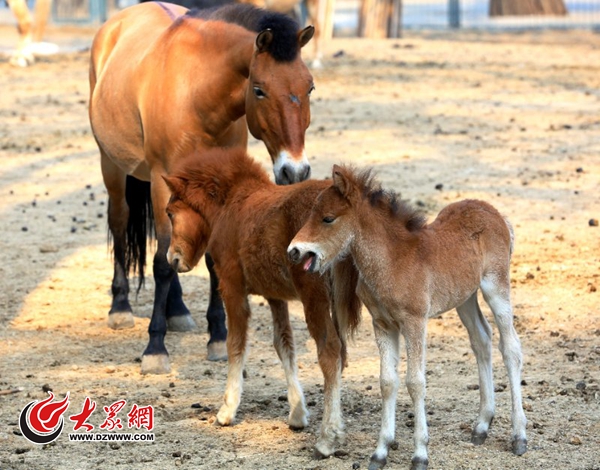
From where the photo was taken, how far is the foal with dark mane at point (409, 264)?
4516 millimetres

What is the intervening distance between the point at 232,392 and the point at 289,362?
31cm

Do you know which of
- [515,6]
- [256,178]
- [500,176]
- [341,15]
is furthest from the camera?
[341,15]

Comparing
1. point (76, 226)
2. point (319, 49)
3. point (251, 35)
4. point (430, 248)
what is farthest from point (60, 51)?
point (430, 248)

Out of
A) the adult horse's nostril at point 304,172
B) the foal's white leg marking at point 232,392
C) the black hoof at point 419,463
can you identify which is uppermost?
the adult horse's nostril at point 304,172

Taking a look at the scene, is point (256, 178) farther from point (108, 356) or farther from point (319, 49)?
point (319, 49)

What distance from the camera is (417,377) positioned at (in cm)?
456

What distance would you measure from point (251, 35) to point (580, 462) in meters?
2.94

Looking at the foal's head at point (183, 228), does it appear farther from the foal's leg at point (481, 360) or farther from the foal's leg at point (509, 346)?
the foal's leg at point (509, 346)

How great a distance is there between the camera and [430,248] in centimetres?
471

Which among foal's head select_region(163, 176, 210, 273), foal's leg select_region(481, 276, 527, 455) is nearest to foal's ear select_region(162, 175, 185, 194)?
foal's head select_region(163, 176, 210, 273)

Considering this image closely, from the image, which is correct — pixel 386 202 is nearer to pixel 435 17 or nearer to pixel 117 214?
pixel 117 214

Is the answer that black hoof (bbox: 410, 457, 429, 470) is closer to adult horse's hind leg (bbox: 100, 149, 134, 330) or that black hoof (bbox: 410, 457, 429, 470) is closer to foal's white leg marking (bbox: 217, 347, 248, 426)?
foal's white leg marking (bbox: 217, 347, 248, 426)

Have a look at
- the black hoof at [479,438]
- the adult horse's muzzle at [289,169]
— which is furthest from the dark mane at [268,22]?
the black hoof at [479,438]

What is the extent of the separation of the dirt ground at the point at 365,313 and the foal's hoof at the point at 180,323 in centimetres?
9
